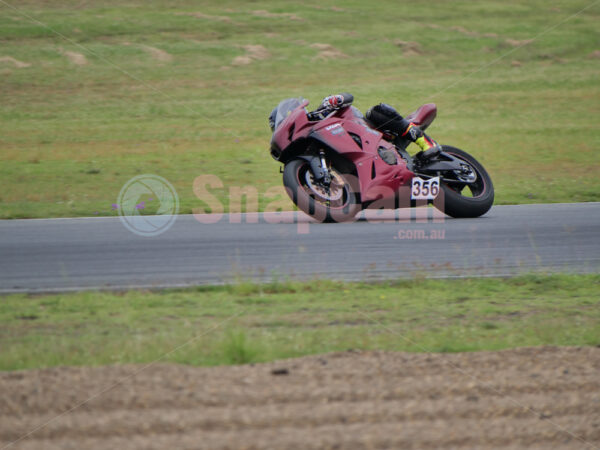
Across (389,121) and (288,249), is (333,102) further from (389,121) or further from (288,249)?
(288,249)

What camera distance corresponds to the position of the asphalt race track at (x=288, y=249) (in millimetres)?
6828

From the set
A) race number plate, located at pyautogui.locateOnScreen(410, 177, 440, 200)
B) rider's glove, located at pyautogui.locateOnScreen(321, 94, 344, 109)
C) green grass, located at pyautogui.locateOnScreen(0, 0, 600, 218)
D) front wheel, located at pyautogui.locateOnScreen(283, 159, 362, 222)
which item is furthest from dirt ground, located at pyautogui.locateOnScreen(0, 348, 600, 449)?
green grass, located at pyautogui.locateOnScreen(0, 0, 600, 218)

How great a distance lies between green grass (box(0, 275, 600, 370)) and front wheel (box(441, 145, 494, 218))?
8.77 ft

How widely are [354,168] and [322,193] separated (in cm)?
50

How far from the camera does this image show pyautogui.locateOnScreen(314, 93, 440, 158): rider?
356 inches

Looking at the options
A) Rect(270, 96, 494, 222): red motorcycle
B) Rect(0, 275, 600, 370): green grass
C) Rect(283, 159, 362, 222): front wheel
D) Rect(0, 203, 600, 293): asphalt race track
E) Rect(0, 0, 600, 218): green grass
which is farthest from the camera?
Result: Rect(0, 0, 600, 218): green grass

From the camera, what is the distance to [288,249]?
25.6ft

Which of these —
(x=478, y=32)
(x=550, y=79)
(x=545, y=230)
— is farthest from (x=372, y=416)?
(x=478, y=32)

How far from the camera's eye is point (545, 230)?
29.1 ft

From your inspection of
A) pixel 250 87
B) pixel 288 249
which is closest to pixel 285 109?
pixel 288 249

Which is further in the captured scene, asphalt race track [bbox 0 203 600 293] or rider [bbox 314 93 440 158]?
rider [bbox 314 93 440 158]
